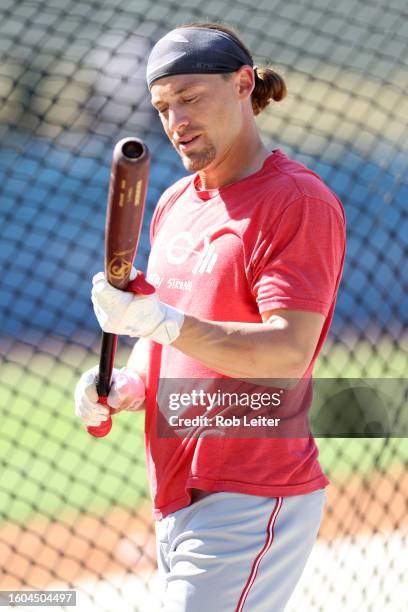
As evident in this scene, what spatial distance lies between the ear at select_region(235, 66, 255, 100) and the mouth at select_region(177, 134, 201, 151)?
134mm

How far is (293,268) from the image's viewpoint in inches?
61.9

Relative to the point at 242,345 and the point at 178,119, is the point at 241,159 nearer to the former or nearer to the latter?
the point at 178,119

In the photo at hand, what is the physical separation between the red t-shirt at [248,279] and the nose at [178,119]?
0.15 meters

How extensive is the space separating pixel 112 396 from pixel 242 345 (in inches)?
17.3

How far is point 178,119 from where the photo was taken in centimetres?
166

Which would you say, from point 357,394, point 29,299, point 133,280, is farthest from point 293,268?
point 29,299

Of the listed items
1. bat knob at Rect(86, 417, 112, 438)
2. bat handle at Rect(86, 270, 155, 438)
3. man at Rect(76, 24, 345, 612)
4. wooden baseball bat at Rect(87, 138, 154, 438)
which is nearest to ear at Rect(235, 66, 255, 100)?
man at Rect(76, 24, 345, 612)

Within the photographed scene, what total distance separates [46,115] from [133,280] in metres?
6.26

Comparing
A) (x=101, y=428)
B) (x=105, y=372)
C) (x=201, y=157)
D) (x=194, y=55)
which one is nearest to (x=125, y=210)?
(x=201, y=157)

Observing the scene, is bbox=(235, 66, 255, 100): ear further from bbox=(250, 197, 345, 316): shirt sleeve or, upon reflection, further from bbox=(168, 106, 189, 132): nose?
bbox=(250, 197, 345, 316): shirt sleeve

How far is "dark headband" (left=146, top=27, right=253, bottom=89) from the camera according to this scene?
169 centimetres

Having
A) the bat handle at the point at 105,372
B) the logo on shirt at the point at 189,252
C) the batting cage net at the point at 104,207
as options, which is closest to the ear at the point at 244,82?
the logo on shirt at the point at 189,252

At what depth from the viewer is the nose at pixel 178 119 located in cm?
166

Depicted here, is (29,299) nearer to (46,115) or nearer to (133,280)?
(46,115)
